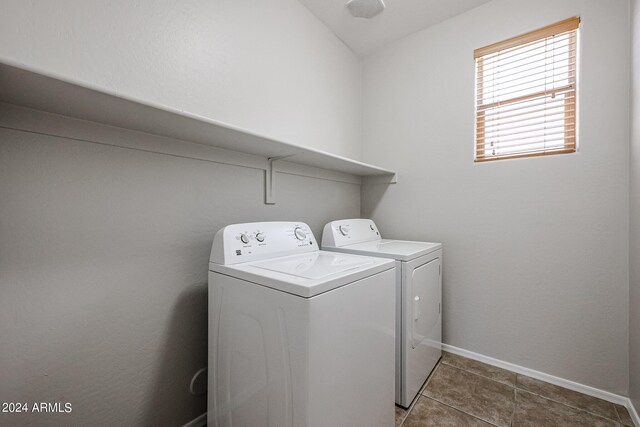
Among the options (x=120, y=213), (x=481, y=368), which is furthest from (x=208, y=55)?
(x=481, y=368)

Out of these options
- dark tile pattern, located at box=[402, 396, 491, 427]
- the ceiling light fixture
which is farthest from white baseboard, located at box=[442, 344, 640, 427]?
the ceiling light fixture

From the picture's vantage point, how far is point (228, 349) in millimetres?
1055

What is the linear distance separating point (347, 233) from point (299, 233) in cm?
50

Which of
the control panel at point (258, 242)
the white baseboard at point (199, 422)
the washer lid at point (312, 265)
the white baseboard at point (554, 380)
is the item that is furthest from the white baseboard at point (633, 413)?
the white baseboard at point (199, 422)

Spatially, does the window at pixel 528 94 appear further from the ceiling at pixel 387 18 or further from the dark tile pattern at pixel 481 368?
the dark tile pattern at pixel 481 368

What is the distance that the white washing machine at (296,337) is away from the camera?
0.82 meters

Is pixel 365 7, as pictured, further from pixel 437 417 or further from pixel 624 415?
pixel 624 415

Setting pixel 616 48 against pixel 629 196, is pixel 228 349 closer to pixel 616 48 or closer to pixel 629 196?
pixel 629 196

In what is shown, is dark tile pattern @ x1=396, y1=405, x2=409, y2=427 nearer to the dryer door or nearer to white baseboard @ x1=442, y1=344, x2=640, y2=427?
the dryer door

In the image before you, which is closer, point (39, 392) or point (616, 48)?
point (39, 392)

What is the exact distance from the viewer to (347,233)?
185cm

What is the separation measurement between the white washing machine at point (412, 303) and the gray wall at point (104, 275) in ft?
2.76

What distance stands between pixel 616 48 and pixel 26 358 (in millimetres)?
3009

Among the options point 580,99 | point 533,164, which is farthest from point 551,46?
point 533,164
